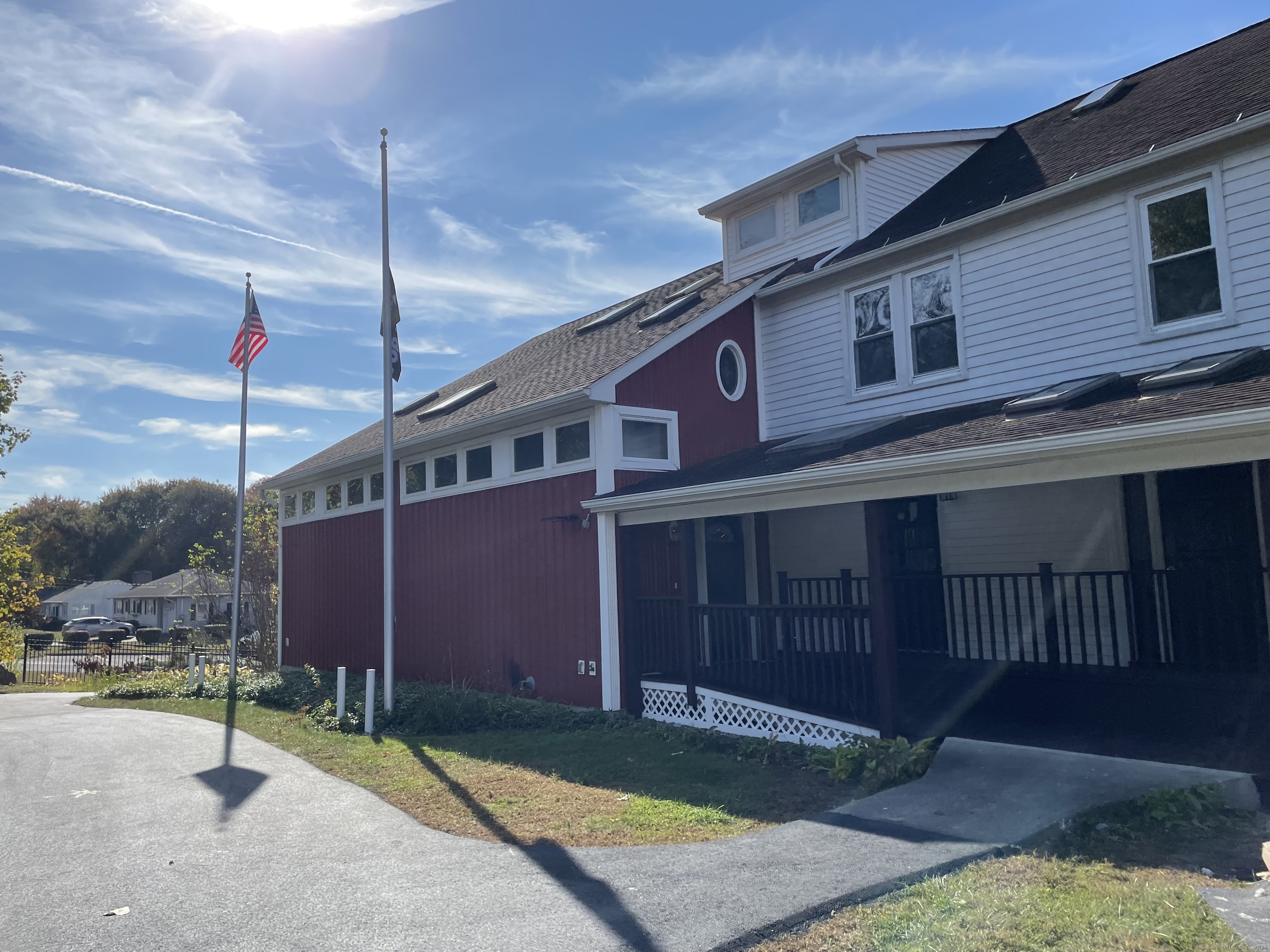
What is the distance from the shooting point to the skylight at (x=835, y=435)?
10828 millimetres

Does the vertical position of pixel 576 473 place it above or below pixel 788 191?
below

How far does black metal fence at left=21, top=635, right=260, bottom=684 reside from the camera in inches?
991

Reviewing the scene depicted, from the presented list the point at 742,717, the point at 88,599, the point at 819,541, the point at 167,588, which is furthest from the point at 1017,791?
the point at 88,599

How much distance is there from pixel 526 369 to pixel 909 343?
21.9ft

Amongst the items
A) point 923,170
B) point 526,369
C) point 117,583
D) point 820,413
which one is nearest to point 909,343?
point 820,413

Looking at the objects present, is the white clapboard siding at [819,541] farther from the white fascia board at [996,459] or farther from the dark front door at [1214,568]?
the dark front door at [1214,568]

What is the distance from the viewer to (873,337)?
12109 mm

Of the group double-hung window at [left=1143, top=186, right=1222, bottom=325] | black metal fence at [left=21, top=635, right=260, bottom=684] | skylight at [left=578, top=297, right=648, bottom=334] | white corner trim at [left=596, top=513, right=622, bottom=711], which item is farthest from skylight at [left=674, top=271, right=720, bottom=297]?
black metal fence at [left=21, top=635, right=260, bottom=684]

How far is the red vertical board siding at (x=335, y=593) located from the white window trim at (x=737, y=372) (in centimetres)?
676

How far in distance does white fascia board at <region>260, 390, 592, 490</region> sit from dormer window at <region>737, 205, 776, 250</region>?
4708 mm

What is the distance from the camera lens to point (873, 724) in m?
8.67

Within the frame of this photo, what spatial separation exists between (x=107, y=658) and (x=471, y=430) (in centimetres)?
2313

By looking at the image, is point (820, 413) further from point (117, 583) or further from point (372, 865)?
point (117, 583)

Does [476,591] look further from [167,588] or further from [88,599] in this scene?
[88,599]
